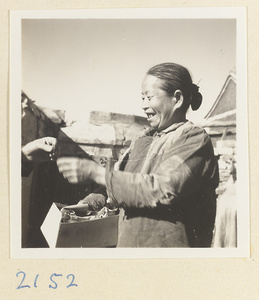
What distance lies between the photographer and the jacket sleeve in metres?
0.84

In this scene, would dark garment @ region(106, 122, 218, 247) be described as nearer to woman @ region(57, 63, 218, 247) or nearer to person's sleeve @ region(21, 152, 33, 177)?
woman @ region(57, 63, 218, 247)

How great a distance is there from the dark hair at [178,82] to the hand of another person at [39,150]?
0.83ft

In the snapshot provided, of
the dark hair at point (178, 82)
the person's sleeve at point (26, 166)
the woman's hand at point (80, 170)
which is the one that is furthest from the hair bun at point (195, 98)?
the person's sleeve at point (26, 166)

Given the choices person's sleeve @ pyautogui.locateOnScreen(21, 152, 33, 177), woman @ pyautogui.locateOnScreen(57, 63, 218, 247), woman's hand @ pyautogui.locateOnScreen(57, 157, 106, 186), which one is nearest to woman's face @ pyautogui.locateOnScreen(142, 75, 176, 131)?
woman @ pyautogui.locateOnScreen(57, 63, 218, 247)

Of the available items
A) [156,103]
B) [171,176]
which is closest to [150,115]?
[156,103]

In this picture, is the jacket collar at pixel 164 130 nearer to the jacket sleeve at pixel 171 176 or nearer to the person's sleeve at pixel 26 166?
the jacket sleeve at pixel 171 176

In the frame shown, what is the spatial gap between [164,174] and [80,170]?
17 centimetres

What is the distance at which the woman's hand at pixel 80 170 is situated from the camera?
863 millimetres

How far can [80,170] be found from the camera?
86 centimetres
